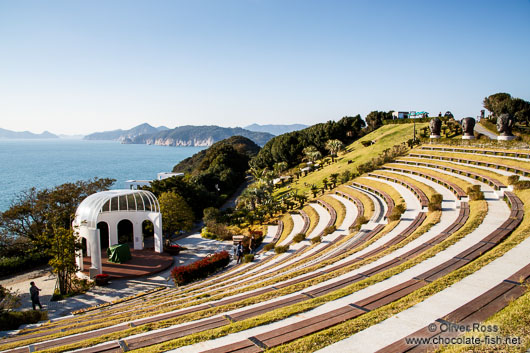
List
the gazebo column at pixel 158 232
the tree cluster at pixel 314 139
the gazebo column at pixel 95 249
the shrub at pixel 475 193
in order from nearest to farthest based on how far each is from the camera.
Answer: the shrub at pixel 475 193 < the gazebo column at pixel 95 249 < the gazebo column at pixel 158 232 < the tree cluster at pixel 314 139

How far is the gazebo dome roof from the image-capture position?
2133 cm

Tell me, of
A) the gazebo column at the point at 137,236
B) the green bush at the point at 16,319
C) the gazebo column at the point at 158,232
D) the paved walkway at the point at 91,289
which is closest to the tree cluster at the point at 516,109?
the paved walkway at the point at 91,289

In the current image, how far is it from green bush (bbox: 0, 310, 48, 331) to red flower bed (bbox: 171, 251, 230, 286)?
5915 mm

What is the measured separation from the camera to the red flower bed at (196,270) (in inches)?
659

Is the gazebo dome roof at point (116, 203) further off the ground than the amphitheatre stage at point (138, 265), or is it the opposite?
the gazebo dome roof at point (116, 203)

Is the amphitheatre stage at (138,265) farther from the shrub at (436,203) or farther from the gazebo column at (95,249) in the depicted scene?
the shrub at (436,203)

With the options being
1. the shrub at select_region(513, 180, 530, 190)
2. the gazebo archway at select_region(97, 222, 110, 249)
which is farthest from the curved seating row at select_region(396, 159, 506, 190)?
the gazebo archway at select_region(97, 222, 110, 249)

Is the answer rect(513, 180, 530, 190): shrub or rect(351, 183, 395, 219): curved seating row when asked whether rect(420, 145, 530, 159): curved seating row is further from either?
rect(351, 183, 395, 219): curved seating row

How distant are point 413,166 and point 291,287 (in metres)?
24.2

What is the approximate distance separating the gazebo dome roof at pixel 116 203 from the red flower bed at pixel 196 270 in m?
7.95

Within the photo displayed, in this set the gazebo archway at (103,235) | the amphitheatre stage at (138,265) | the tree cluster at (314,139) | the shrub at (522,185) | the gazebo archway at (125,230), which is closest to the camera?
the shrub at (522,185)

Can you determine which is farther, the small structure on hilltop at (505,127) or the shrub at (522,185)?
the small structure on hilltop at (505,127)

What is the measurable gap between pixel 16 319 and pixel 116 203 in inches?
485

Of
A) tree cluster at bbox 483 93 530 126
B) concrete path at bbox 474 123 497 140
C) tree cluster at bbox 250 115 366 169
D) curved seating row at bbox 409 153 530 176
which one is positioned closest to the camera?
curved seating row at bbox 409 153 530 176
